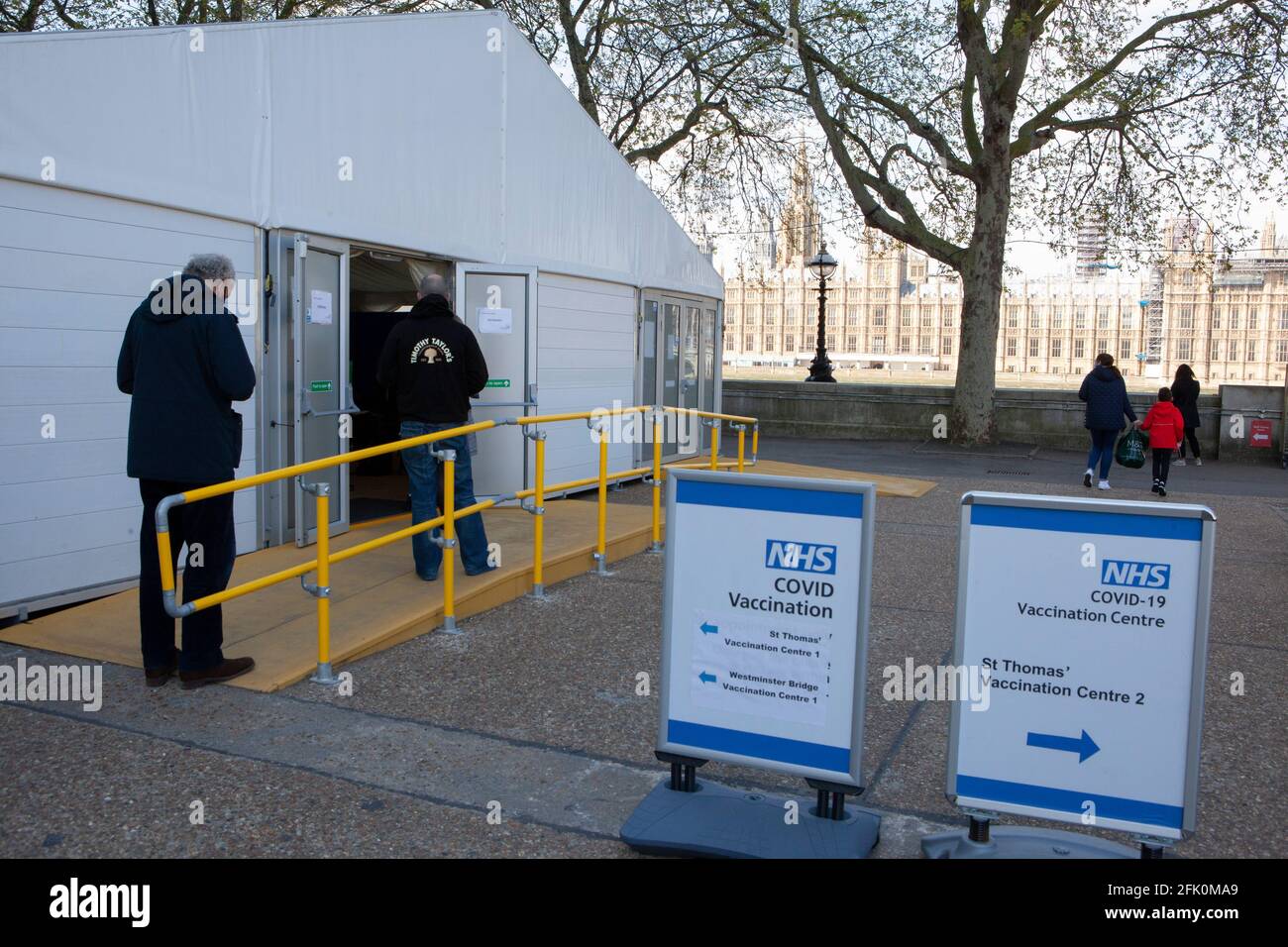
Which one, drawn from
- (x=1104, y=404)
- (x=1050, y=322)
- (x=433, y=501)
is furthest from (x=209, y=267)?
(x=1050, y=322)

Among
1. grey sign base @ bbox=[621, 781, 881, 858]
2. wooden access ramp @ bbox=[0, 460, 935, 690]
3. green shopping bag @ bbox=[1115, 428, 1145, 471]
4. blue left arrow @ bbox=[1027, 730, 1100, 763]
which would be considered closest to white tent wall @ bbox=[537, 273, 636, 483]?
wooden access ramp @ bbox=[0, 460, 935, 690]

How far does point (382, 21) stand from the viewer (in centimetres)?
881

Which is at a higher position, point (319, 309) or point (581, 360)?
point (319, 309)

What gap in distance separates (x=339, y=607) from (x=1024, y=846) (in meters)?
4.32

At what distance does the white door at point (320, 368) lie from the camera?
26.6ft

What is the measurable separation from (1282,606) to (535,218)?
740cm

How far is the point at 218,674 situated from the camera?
214 inches

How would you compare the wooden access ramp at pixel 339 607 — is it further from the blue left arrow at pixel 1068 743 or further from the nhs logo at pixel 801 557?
the blue left arrow at pixel 1068 743

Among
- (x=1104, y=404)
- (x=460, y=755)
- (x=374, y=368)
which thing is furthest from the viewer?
(x=1104, y=404)

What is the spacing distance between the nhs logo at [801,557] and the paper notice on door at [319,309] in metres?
5.28

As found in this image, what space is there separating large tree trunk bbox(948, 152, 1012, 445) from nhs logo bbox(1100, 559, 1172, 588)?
18940mm

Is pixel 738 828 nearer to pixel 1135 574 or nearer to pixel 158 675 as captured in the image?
pixel 1135 574

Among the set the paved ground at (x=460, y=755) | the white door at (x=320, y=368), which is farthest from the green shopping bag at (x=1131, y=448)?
the white door at (x=320, y=368)
